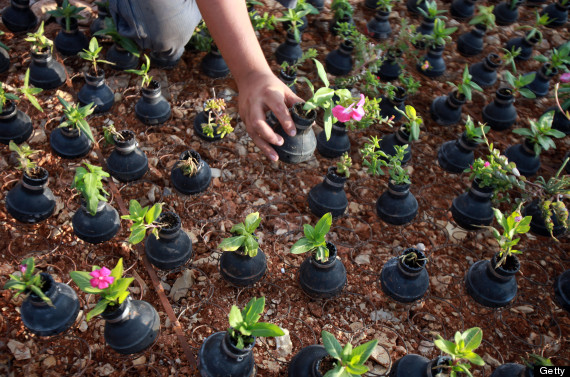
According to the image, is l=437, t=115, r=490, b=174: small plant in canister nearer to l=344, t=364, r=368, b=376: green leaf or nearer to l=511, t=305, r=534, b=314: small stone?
l=511, t=305, r=534, b=314: small stone

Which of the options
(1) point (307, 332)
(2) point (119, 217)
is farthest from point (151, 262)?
(1) point (307, 332)

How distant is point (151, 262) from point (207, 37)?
5.80 ft

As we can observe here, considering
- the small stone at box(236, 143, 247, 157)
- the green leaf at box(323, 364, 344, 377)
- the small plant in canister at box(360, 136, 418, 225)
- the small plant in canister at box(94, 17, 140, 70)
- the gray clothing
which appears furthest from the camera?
the small plant in canister at box(94, 17, 140, 70)

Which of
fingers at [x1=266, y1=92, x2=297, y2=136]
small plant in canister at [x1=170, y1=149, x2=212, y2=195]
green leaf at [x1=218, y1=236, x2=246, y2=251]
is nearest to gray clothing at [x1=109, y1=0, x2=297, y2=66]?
small plant in canister at [x1=170, y1=149, x2=212, y2=195]

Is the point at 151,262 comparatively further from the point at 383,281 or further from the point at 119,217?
the point at 383,281

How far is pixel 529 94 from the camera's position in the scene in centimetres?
331

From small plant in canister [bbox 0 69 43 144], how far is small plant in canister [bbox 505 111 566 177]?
284 cm

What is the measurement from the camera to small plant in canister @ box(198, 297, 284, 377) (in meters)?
1.83

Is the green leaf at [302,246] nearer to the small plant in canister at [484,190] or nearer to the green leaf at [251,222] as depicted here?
the green leaf at [251,222]

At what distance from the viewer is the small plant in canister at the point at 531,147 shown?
9.50ft

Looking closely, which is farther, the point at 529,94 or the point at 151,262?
the point at 529,94

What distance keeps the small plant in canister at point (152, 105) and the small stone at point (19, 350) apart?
1.44m

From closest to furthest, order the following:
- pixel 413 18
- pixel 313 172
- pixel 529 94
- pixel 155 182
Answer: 1. pixel 155 182
2. pixel 313 172
3. pixel 529 94
4. pixel 413 18

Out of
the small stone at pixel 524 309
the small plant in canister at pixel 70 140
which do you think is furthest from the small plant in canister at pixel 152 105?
the small stone at pixel 524 309
